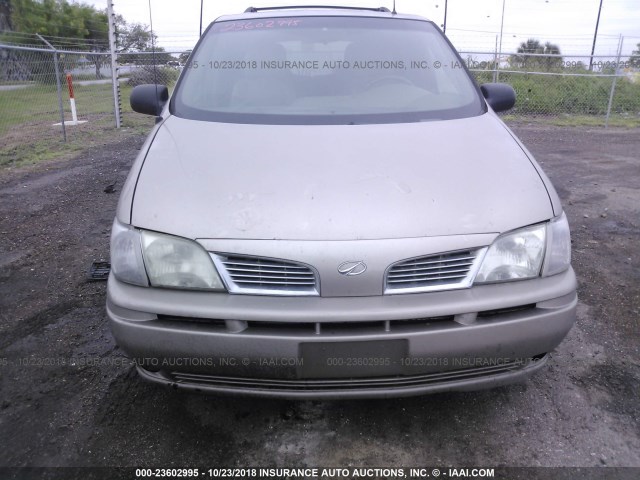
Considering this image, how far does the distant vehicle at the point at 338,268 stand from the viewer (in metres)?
1.79

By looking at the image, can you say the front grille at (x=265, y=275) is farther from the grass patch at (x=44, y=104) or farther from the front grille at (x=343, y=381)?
the grass patch at (x=44, y=104)

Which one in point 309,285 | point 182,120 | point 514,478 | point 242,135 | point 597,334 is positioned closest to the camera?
point 309,285

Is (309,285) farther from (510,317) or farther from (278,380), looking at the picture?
(510,317)

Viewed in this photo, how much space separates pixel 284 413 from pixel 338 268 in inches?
34.2

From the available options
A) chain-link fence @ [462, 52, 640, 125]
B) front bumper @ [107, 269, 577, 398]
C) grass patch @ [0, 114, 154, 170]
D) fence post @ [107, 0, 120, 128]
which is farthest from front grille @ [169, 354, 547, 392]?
chain-link fence @ [462, 52, 640, 125]

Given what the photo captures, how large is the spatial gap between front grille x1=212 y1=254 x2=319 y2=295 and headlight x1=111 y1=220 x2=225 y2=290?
0.04 meters

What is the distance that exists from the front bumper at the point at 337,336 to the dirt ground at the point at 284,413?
0.34 m

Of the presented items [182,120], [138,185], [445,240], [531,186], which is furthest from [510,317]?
[182,120]

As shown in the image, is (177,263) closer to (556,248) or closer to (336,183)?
(336,183)

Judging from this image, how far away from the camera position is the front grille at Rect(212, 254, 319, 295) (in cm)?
182

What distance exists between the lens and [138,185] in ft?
6.95

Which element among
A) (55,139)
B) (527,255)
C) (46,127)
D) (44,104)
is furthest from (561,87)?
(527,255)

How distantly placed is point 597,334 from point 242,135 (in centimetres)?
226

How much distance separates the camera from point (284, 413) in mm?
2289
